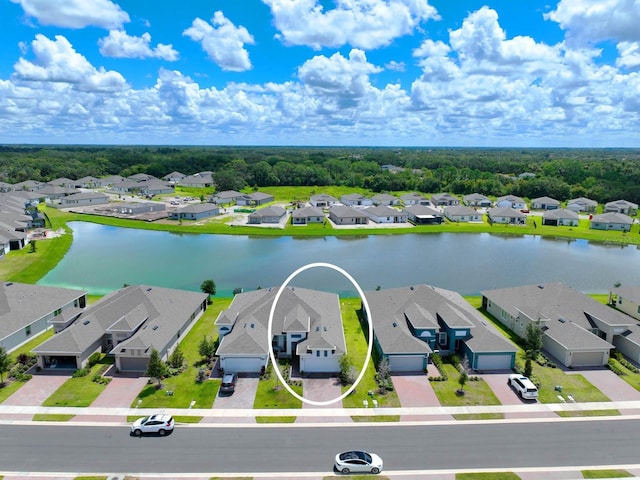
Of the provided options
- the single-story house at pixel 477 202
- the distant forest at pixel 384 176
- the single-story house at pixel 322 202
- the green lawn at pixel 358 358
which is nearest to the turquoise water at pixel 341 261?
the green lawn at pixel 358 358

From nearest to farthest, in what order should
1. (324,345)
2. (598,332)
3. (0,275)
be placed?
(324,345), (598,332), (0,275)

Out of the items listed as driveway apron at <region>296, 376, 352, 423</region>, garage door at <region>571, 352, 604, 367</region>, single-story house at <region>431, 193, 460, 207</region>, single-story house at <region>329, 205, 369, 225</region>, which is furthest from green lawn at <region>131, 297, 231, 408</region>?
single-story house at <region>431, 193, 460, 207</region>

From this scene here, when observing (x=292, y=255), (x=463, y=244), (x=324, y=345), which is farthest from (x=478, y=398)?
(x=463, y=244)

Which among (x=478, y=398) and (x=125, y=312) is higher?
(x=125, y=312)

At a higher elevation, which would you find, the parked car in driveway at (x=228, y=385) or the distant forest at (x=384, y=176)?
the distant forest at (x=384, y=176)

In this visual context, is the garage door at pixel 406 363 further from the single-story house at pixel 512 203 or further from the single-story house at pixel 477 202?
the single-story house at pixel 477 202

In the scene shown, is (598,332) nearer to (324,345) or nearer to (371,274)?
(324,345)

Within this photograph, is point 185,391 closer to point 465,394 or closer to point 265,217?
point 465,394
